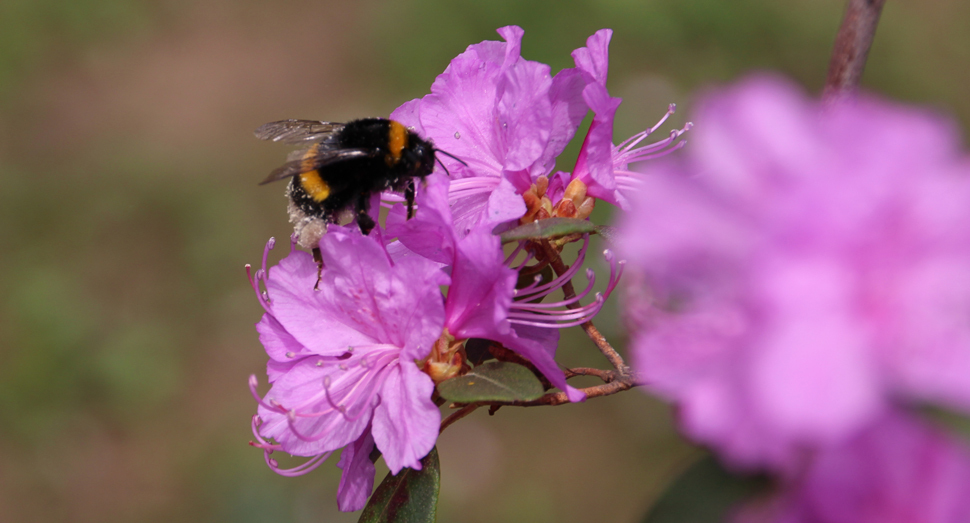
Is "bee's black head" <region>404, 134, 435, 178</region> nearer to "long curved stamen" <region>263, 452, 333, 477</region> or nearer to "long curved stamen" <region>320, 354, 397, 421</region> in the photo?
"long curved stamen" <region>320, 354, 397, 421</region>

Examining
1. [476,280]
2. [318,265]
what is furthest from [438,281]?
[318,265]

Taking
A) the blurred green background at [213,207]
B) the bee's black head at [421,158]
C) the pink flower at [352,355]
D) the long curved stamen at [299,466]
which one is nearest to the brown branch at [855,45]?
the bee's black head at [421,158]

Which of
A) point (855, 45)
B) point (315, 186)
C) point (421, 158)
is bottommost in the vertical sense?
point (315, 186)

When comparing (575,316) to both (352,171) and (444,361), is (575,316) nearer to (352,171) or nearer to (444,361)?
(444,361)

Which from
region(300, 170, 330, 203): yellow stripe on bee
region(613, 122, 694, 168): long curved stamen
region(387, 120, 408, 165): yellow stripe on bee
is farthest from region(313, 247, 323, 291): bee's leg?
region(613, 122, 694, 168): long curved stamen

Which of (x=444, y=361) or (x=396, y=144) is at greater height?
(x=396, y=144)

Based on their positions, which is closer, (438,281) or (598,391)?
(438,281)

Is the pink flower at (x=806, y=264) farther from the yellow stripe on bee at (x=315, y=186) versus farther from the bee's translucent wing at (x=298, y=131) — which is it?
the bee's translucent wing at (x=298, y=131)
